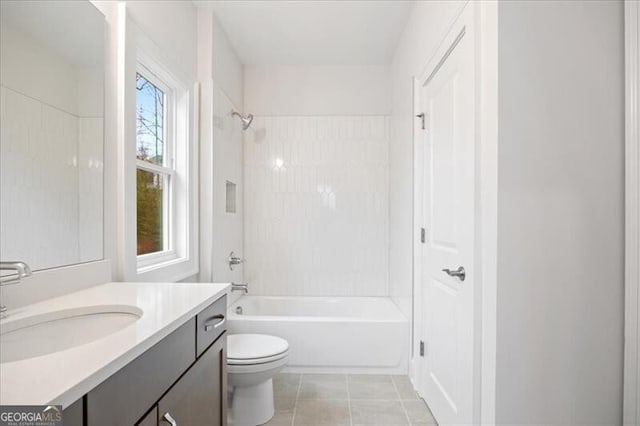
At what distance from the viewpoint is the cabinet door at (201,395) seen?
945mm

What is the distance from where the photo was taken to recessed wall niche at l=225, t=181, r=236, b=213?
308 cm

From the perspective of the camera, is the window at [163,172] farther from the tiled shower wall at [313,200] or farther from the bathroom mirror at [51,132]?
the tiled shower wall at [313,200]

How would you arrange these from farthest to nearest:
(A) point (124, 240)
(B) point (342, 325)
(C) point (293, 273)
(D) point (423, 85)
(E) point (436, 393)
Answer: (C) point (293, 273)
(B) point (342, 325)
(D) point (423, 85)
(E) point (436, 393)
(A) point (124, 240)

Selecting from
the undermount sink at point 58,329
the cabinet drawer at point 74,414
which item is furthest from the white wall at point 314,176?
the cabinet drawer at point 74,414

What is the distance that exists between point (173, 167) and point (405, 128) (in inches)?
66.8

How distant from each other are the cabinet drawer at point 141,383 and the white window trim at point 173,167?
79 cm

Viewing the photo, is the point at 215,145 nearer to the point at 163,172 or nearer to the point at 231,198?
the point at 163,172

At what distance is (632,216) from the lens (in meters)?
1.22

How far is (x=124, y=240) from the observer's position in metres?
1.61

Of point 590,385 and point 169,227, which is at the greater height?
point 169,227

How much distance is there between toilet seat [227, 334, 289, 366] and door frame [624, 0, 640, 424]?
5.01 ft

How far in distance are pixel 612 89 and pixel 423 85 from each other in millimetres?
1146

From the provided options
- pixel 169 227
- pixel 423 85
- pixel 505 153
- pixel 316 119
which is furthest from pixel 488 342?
pixel 316 119

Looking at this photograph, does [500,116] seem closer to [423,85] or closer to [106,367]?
[423,85]
